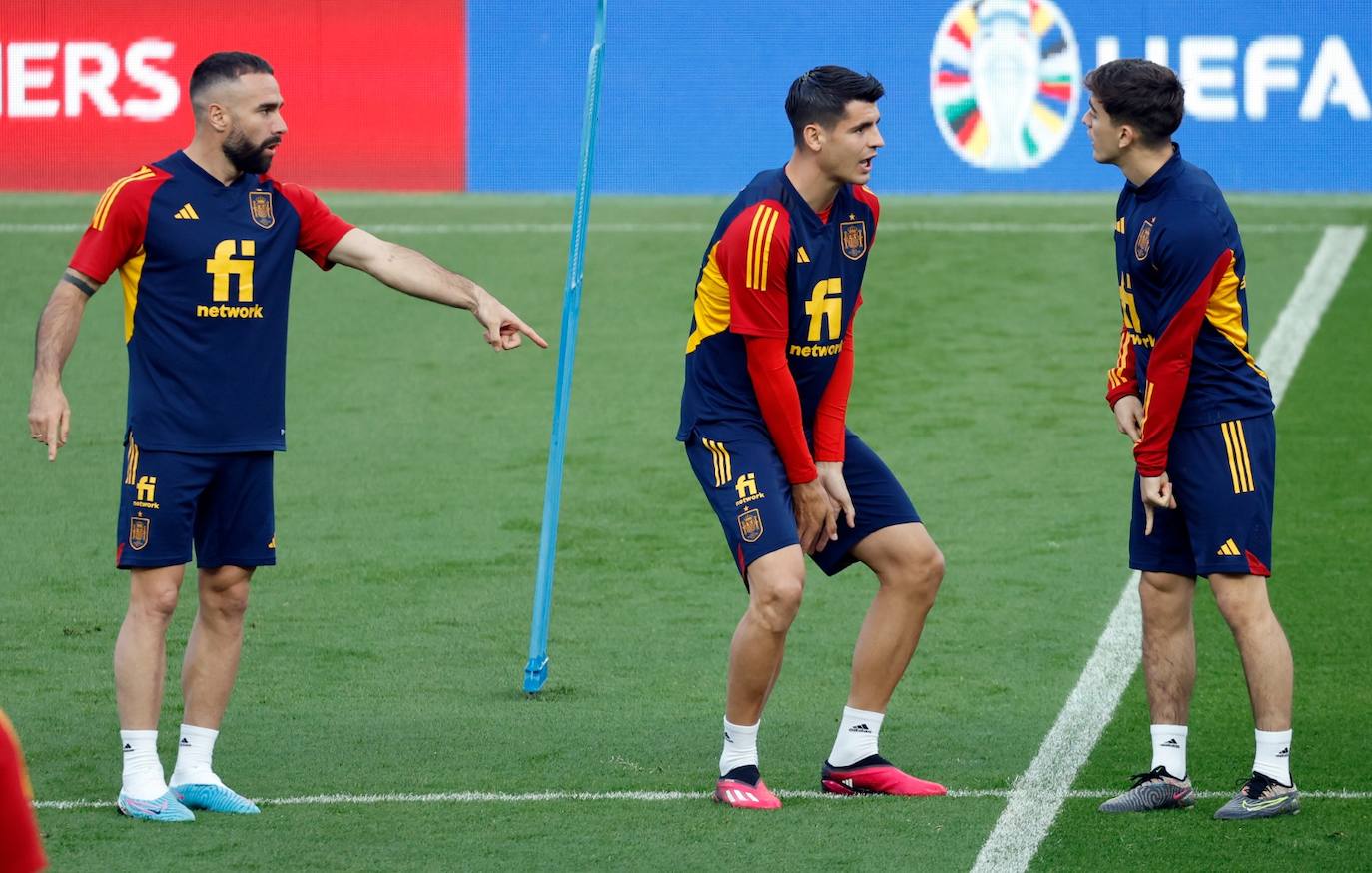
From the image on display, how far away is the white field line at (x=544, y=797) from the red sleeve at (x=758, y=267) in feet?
4.52

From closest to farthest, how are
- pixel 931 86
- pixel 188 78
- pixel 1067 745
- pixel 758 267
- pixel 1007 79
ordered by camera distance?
pixel 758 267
pixel 1067 745
pixel 1007 79
pixel 931 86
pixel 188 78

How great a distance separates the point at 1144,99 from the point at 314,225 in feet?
7.88

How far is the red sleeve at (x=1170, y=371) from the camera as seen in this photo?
5.15 metres

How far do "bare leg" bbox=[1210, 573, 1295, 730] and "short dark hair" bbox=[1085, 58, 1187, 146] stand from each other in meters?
1.23

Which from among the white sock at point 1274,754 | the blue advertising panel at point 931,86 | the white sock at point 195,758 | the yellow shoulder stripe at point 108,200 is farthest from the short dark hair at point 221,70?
the blue advertising panel at point 931,86

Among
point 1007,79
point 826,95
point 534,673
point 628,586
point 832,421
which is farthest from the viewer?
point 1007,79

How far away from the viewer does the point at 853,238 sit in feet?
18.1

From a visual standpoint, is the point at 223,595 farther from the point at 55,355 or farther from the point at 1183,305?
the point at 1183,305

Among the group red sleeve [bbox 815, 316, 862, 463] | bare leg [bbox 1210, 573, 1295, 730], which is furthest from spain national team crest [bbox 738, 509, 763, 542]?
bare leg [bbox 1210, 573, 1295, 730]

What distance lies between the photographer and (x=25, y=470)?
1067 centimetres

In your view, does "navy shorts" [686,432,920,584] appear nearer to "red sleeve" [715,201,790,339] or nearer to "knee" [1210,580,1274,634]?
"red sleeve" [715,201,790,339]

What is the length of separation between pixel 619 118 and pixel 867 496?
Answer: 12.7m

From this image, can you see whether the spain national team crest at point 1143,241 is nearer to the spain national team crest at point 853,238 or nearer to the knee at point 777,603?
the spain national team crest at point 853,238

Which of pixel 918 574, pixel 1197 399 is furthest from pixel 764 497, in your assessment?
pixel 1197 399
